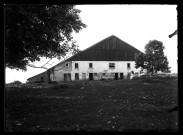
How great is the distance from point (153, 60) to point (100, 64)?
1389 centimetres

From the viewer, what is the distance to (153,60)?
49.1 metres

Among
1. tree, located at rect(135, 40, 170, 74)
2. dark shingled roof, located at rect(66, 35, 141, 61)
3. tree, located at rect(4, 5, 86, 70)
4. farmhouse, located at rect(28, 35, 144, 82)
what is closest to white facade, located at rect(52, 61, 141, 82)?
farmhouse, located at rect(28, 35, 144, 82)

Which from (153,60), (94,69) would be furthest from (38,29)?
(94,69)

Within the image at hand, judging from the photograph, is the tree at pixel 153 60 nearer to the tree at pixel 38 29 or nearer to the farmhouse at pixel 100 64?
the farmhouse at pixel 100 64

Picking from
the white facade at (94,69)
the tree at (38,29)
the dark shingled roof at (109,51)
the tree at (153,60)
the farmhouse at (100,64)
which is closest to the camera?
the tree at (38,29)

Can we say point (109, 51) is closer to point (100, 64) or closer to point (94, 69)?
point (100, 64)

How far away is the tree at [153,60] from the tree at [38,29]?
3110 cm

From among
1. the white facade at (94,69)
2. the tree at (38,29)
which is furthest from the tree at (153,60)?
the tree at (38,29)

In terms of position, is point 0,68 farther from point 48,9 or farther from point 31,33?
point 48,9

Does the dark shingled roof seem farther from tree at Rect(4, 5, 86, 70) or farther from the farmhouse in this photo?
tree at Rect(4, 5, 86, 70)

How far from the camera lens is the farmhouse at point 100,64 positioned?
5566 centimetres

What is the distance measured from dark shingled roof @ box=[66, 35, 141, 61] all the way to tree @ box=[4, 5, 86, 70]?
36.0 metres

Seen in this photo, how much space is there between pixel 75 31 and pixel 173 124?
50.9ft

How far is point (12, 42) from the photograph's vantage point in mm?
15773
